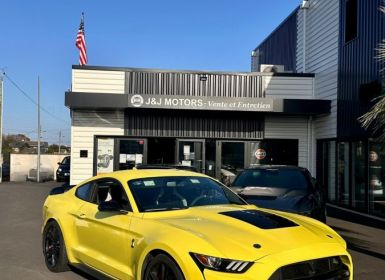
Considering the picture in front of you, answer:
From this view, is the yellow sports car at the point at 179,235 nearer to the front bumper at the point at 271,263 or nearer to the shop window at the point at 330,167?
the front bumper at the point at 271,263

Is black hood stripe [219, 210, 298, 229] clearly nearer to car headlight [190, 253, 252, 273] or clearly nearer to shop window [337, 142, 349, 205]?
car headlight [190, 253, 252, 273]

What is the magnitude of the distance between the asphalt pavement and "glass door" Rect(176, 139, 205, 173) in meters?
5.27

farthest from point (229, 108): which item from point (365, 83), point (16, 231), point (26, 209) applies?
point (16, 231)

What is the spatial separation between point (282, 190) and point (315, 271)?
4.38 metres

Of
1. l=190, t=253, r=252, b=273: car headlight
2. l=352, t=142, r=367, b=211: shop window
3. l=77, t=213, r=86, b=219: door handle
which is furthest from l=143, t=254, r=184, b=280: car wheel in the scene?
l=352, t=142, r=367, b=211: shop window

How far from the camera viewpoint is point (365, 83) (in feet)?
41.8

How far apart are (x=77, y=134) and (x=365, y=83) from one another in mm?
9285

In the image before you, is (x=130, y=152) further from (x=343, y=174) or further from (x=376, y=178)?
(x=376, y=178)

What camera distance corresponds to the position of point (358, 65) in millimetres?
13297

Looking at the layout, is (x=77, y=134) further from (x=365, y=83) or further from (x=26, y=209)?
(x=365, y=83)

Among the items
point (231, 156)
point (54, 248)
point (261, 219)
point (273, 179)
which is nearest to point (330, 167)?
point (231, 156)

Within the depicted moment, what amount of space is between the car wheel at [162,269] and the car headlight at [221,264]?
0.23 metres

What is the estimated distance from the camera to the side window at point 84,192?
641 cm

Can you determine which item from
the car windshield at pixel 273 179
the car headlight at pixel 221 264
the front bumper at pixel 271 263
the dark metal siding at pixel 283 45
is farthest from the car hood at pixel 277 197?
the dark metal siding at pixel 283 45
